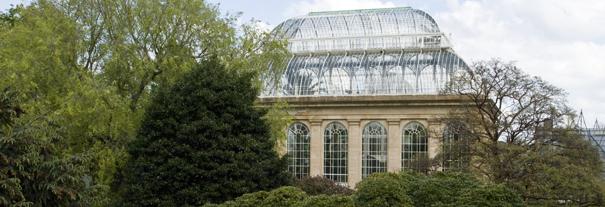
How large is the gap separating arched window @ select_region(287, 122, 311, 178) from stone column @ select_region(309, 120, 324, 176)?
33 cm

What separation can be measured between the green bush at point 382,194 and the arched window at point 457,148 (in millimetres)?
12794

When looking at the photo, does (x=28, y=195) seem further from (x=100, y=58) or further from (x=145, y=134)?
(x=100, y=58)

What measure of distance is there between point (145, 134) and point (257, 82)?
511 cm

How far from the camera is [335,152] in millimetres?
44375

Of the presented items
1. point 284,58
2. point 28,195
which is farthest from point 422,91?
point 28,195

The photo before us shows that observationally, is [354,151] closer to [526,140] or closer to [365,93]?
[365,93]

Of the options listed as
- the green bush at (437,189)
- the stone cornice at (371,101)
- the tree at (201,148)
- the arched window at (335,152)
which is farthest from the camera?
the arched window at (335,152)

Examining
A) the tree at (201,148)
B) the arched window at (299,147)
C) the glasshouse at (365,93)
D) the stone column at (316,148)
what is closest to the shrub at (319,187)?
the tree at (201,148)

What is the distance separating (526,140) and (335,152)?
60.1 ft

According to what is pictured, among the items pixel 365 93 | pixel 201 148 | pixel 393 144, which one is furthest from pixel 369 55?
pixel 201 148

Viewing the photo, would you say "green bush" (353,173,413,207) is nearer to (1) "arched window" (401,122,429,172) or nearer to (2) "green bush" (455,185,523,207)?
(2) "green bush" (455,185,523,207)

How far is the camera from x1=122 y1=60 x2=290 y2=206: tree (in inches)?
733

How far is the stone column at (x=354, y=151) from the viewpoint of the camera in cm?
4357

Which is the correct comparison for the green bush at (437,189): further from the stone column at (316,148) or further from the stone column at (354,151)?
the stone column at (316,148)
